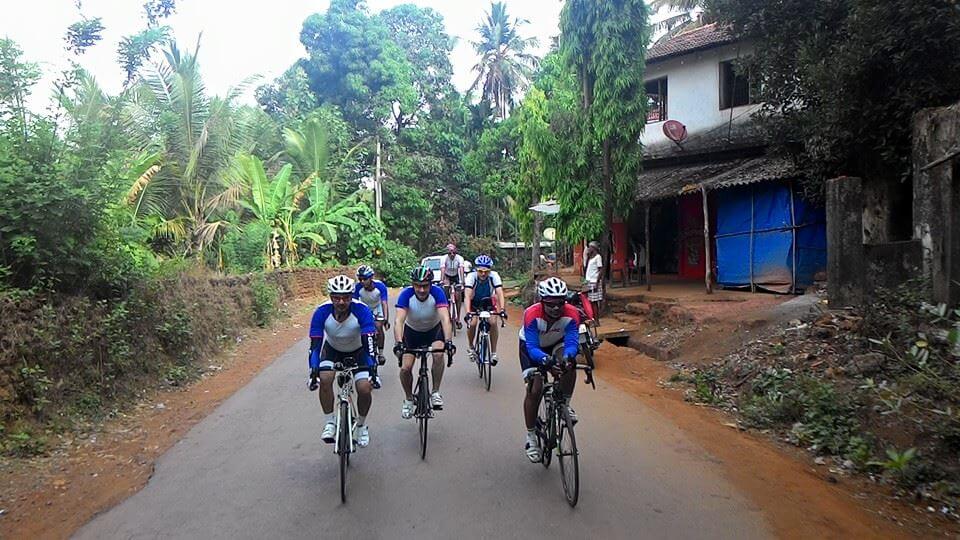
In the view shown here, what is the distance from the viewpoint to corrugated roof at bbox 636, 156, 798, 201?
15125mm

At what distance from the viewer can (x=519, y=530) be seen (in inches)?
178

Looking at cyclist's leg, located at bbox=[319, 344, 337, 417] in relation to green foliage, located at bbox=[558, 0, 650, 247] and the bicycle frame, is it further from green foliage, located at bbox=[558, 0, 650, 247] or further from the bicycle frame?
green foliage, located at bbox=[558, 0, 650, 247]

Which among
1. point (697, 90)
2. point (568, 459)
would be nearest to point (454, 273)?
point (568, 459)

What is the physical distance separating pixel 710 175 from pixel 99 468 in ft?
48.6

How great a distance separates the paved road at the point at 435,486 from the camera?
4613 millimetres

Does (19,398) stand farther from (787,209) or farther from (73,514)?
(787,209)

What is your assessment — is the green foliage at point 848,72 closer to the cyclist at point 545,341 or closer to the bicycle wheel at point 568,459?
the cyclist at point 545,341

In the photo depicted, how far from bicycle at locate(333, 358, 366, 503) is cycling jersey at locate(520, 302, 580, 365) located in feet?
4.88

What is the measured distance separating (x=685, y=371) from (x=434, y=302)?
195 inches

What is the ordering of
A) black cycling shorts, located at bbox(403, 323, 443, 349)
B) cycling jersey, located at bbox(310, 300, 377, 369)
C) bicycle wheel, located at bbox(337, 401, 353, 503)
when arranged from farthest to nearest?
black cycling shorts, located at bbox(403, 323, 443, 349) → cycling jersey, located at bbox(310, 300, 377, 369) → bicycle wheel, located at bbox(337, 401, 353, 503)

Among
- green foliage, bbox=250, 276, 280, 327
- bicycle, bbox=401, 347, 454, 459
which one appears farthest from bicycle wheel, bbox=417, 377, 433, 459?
green foliage, bbox=250, 276, 280, 327

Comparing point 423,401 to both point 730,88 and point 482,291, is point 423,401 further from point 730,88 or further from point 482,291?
point 730,88

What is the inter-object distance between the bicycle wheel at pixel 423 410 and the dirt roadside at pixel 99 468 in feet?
7.75

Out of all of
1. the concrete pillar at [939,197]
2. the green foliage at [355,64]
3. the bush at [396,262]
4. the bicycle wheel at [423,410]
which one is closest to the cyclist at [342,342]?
the bicycle wheel at [423,410]
